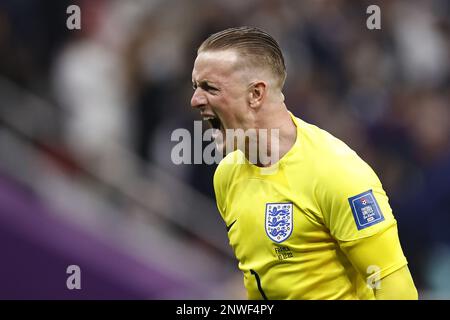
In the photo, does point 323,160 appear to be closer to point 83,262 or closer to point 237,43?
point 237,43

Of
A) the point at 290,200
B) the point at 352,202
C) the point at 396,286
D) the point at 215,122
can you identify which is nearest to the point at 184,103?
the point at 215,122

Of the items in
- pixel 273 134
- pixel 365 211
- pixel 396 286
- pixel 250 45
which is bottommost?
pixel 396 286

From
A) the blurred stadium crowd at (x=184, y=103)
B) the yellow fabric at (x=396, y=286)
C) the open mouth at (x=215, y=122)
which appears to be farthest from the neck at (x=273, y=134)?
the blurred stadium crowd at (x=184, y=103)

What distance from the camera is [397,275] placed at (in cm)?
325

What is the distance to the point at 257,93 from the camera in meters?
3.58

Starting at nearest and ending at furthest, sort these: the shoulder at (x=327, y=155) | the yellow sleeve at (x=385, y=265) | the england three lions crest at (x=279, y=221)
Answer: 1. the yellow sleeve at (x=385, y=265)
2. the shoulder at (x=327, y=155)
3. the england three lions crest at (x=279, y=221)

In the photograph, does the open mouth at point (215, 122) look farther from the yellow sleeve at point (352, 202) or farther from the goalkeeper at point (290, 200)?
the yellow sleeve at point (352, 202)

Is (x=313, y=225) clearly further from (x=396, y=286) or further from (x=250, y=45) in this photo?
(x=250, y=45)

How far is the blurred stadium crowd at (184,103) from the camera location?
6.97m

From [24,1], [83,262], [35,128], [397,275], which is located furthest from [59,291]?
[397,275]

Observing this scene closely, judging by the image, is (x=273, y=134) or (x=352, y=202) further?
(x=273, y=134)

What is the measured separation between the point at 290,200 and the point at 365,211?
0.35m

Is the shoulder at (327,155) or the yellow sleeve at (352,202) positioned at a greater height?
the shoulder at (327,155)

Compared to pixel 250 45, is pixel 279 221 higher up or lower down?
lower down
